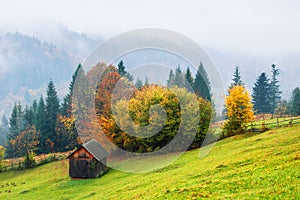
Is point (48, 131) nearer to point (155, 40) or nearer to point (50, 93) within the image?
point (50, 93)

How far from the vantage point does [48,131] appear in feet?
226

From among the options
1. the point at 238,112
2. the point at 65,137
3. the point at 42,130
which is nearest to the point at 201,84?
the point at 238,112

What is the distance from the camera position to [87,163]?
36906 millimetres

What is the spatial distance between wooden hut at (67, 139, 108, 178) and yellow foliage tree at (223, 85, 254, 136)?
1720 cm

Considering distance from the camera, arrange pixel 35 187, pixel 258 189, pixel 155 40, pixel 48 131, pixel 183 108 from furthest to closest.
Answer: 1. pixel 48 131
2. pixel 183 108
3. pixel 35 187
4. pixel 155 40
5. pixel 258 189

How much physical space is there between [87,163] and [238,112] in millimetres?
20701

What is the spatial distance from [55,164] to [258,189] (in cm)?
3956

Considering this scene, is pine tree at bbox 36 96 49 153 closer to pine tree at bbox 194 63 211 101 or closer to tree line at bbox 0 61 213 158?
tree line at bbox 0 61 213 158

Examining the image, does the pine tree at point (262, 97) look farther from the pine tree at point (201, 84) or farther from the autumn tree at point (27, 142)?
the autumn tree at point (27, 142)

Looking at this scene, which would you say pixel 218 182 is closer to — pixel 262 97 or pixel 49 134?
pixel 49 134

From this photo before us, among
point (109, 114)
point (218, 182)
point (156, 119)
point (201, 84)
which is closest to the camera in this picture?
point (218, 182)

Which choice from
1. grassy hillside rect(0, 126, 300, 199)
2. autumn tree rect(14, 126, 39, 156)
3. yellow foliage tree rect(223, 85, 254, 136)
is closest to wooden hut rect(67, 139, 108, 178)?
grassy hillside rect(0, 126, 300, 199)

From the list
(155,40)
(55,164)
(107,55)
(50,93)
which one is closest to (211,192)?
(155,40)

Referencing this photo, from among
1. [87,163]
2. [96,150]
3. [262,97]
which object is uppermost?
[262,97]
